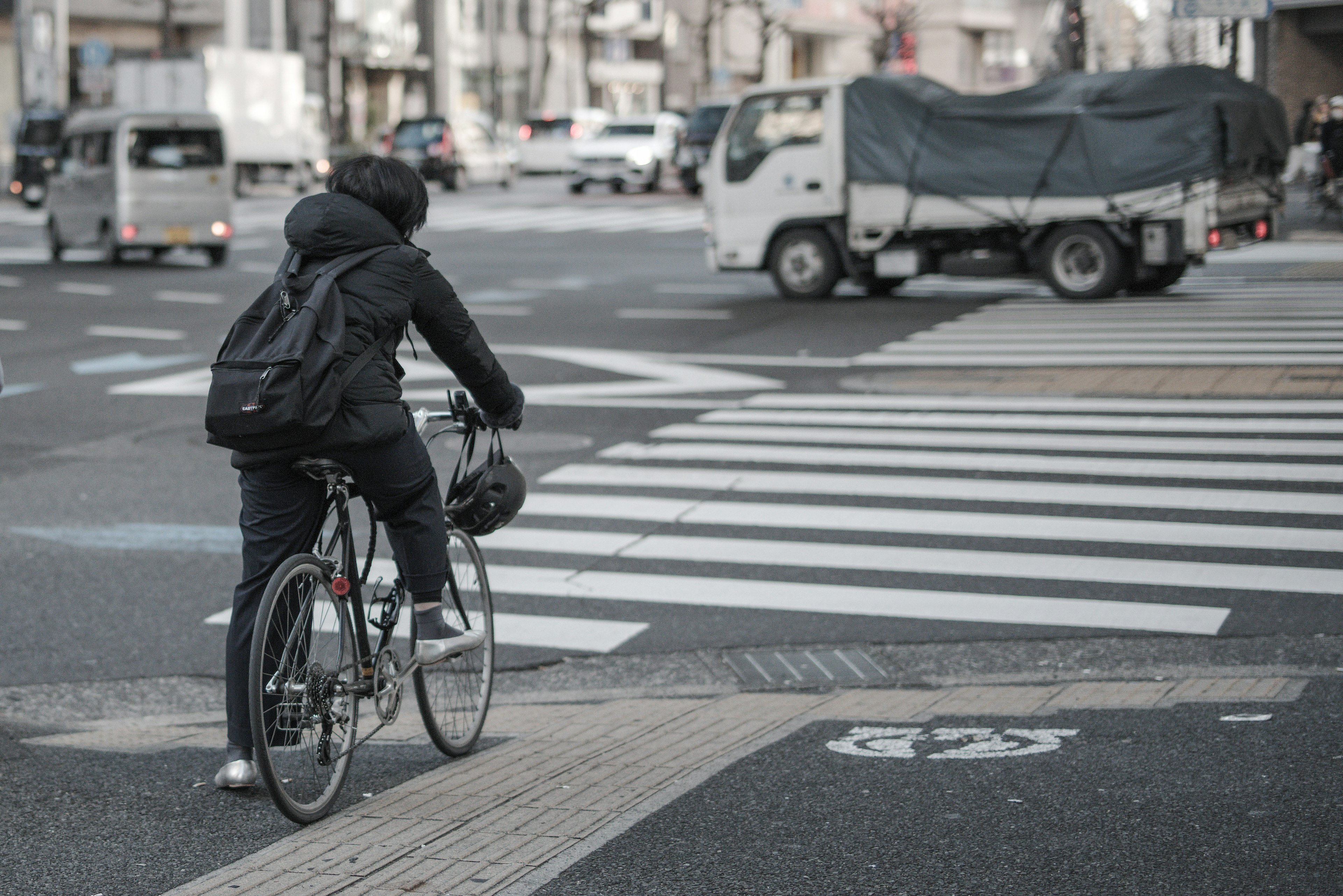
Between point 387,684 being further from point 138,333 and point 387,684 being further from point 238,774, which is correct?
point 138,333

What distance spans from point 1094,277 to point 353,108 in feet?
141

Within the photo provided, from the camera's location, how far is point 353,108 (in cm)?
5784

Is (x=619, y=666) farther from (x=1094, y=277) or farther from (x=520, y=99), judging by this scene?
(x=520, y=99)

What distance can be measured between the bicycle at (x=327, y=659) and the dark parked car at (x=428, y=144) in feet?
139

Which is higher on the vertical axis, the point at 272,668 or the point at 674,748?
the point at 272,668

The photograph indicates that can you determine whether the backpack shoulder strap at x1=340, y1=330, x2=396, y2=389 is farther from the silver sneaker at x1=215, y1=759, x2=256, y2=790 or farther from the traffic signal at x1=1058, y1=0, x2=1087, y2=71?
the traffic signal at x1=1058, y1=0, x2=1087, y2=71

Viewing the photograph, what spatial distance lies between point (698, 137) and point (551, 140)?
48.8 feet

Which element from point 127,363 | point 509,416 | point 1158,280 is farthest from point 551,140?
point 509,416

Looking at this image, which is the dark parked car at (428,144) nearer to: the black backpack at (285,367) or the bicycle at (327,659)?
the bicycle at (327,659)

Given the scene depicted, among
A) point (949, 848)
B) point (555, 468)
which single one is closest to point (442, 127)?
point (555, 468)

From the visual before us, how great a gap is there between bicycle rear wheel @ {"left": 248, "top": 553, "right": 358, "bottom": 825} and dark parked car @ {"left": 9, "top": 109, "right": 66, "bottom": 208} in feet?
125

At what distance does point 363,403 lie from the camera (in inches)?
173

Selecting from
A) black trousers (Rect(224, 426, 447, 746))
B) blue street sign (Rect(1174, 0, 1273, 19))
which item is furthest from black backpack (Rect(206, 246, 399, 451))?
blue street sign (Rect(1174, 0, 1273, 19))

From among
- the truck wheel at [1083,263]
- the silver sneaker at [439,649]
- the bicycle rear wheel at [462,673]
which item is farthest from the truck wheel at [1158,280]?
the silver sneaker at [439,649]
